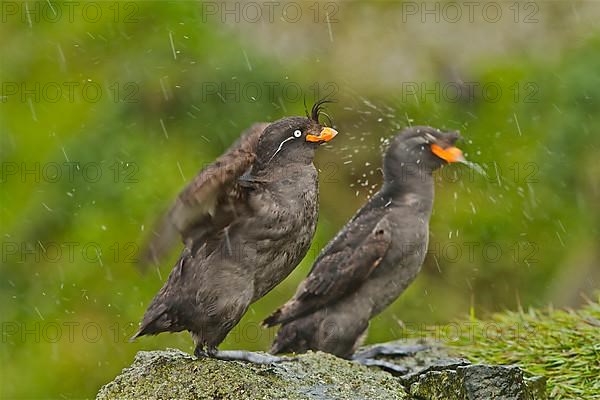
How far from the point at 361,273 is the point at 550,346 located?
119 centimetres

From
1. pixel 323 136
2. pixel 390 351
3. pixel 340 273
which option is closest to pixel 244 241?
pixel 323 136

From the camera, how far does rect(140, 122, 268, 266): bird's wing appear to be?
4438 millimetres

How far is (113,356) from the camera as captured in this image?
9.22 m

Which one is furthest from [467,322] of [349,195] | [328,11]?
[328,11]

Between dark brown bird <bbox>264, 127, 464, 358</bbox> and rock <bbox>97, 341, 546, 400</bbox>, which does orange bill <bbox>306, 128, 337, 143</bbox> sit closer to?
dark brown bird <bbox>264, 127, 464, 358</bbox>

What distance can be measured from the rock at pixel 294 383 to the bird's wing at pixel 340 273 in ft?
3.04

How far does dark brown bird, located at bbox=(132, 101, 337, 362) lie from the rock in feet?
0.60

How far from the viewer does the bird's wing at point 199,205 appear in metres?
4.44

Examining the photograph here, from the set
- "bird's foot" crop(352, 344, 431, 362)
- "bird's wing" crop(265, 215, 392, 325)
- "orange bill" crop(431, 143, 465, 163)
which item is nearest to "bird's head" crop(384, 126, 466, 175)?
"orange bill" crop(431, 143, 465, 163)

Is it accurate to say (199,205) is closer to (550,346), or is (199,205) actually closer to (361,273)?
(361,273)

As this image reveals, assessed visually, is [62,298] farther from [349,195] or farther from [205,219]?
[205,219]

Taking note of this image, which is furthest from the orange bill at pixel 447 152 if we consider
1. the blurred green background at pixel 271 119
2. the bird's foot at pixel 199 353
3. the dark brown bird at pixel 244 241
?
the blurred green background at pixel 271 119

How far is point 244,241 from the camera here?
16.3ft

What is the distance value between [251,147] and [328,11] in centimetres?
567
